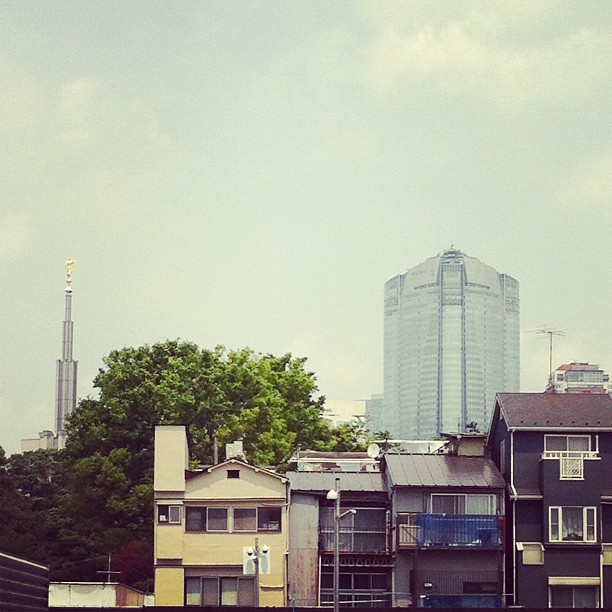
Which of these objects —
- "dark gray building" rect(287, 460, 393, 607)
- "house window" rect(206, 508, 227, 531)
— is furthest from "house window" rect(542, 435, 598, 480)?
"house window" rect(206, 508, 227, 531)

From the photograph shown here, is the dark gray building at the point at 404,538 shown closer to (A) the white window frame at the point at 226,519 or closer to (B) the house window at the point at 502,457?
(B) the house window at the point at 502,457

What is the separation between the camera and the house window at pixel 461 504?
73.2m

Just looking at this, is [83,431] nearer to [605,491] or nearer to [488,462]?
[488,462]

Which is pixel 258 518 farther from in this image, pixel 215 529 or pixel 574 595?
pixel 574 595

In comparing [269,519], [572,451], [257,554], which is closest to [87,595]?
[257,554]

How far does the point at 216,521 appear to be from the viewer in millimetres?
72812

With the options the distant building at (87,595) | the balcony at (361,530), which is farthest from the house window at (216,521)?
the distant building at (87,595)

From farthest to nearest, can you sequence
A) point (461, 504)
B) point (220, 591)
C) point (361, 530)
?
point (361, 530), point (461, 504), point (220, 591)

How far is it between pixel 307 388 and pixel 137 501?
1801 cm

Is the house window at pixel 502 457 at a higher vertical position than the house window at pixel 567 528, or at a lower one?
higher

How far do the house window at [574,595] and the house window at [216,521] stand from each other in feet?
59.1

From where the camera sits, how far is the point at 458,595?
71.6 metres

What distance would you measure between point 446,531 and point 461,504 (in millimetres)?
2018

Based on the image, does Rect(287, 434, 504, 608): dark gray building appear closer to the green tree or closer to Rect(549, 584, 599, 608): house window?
Rect(549, 584, 599, 608): house window
